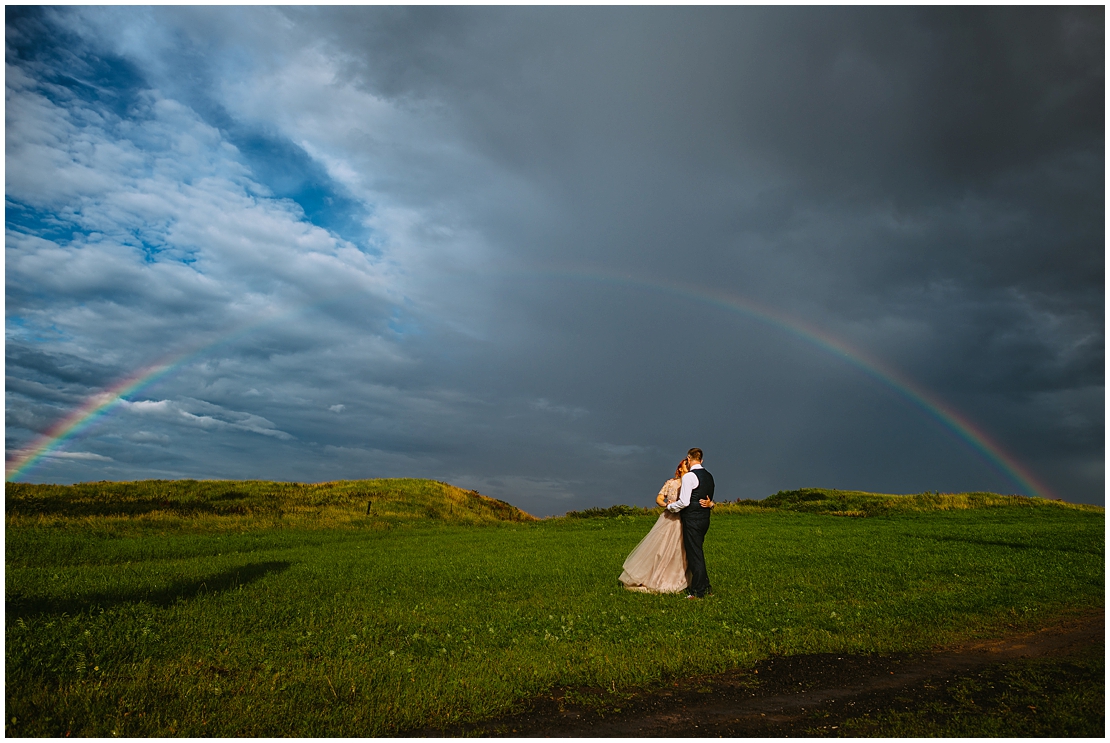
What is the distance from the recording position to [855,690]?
947 centimetres

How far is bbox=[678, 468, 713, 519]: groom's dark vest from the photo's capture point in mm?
17078

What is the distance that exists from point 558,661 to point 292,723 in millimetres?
4258

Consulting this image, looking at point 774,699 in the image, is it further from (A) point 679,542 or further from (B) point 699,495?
(A) point 679,542

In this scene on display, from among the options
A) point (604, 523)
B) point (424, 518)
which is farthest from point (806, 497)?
point (424, 518)

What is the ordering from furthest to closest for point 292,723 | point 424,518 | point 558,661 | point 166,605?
1. point 424,518
2. point 166,605
3. point 558,661
4. point 292,723

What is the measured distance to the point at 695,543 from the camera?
16953mm

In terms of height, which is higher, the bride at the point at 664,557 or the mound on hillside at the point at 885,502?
the mound on hillside at the point at 885,502

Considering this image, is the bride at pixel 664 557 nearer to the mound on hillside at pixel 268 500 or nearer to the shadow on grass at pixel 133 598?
the shadow on grass at pixel 133 598

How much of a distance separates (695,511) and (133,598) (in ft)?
48.3

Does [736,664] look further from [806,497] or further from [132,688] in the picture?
Answer: [806,497]

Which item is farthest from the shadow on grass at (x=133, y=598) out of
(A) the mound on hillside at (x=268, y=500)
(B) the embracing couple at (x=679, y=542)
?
(A) the mound on hillside at (x=268, y=500)

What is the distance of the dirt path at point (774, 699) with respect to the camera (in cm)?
809

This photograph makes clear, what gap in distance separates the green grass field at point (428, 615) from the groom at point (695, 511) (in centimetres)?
75

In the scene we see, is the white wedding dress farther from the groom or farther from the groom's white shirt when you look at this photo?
the groom's white shirt
